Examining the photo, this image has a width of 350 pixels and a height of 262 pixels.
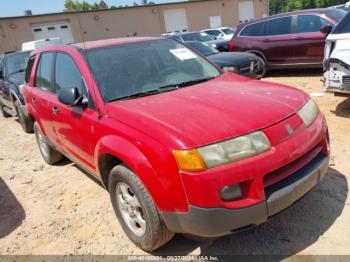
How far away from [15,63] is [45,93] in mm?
5226

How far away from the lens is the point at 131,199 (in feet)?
9.19

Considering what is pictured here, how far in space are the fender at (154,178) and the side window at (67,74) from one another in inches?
37.2

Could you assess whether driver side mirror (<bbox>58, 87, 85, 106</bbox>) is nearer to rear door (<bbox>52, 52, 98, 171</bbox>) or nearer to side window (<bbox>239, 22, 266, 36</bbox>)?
rear door (<bbox>52, 52, 98, 171</bbox>)

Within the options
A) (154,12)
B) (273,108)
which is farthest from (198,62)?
(154,12)

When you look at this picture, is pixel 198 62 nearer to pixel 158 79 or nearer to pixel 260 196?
pixel 158 79

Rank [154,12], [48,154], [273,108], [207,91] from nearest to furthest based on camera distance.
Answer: [273,108] < [207,91] < [48,154] < [154,12]

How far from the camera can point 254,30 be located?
9.80m

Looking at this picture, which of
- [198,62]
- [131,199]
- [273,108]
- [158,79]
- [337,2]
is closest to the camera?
[273,108]

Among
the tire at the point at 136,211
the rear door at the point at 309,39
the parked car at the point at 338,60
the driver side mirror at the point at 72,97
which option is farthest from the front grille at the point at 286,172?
the rear door at the point at 309,39

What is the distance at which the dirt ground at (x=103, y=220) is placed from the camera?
9.04ft

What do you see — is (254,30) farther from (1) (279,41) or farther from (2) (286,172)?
(2) (286,172)

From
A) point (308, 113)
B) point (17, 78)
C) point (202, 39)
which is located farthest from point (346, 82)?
point (202, 39)

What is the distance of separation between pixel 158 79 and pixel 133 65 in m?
0.29

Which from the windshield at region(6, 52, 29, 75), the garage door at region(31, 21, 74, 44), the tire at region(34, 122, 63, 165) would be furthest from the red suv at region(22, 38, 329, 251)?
the garage door at region(31, 21, 74, 44)
